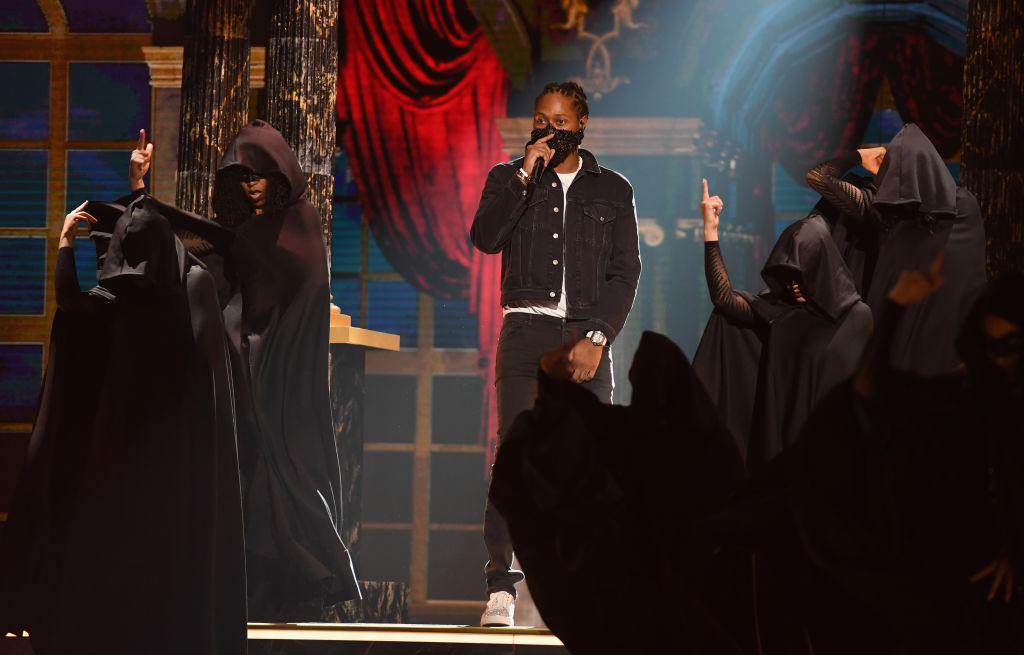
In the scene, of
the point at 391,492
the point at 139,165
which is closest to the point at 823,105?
the point at 391,492

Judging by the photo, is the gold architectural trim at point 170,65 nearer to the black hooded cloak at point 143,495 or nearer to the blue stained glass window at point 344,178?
the blue stained glass window at point 344,178

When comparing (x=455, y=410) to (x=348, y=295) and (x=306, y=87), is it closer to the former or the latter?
(x=348, y=295)

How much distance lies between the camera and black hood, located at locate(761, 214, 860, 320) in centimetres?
378

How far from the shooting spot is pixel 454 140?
259 inches

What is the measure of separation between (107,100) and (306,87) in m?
2.47

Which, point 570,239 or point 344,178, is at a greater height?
point 344,178

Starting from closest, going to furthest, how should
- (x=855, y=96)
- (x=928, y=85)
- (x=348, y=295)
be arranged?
(x=928, y=85)
(x=855, y=96)
(x=348, y=295)

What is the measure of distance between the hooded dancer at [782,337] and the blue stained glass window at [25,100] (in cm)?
470

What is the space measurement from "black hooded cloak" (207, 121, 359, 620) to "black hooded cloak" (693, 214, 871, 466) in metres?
1.38

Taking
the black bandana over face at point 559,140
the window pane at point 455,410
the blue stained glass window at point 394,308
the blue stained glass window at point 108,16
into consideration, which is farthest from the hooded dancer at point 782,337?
the blue stained glass window at point 108,16

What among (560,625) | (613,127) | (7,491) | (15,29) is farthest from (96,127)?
(560,625)

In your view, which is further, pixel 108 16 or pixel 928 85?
pixel 108 16

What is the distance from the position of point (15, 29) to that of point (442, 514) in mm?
3967

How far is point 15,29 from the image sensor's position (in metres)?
6.95
